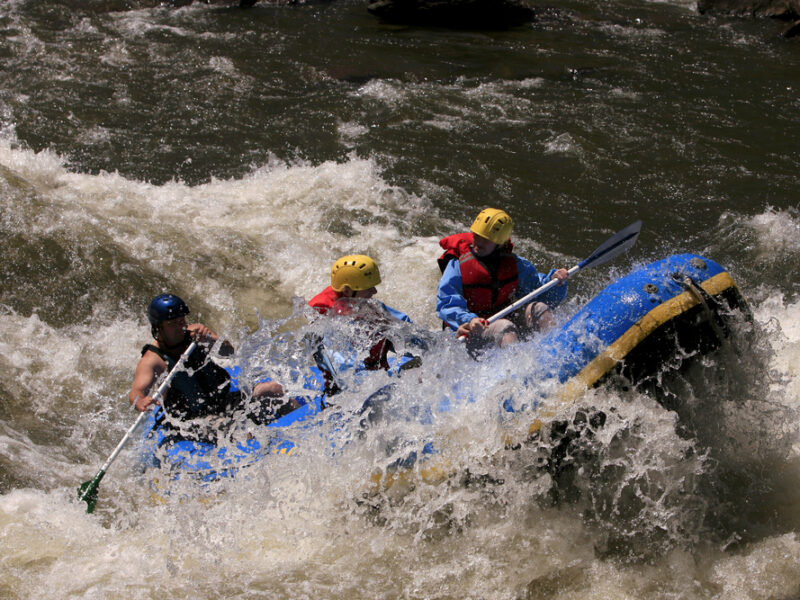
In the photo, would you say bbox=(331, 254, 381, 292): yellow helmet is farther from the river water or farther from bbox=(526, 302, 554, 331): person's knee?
bbox=(526, 302, 554, 331): person's knee

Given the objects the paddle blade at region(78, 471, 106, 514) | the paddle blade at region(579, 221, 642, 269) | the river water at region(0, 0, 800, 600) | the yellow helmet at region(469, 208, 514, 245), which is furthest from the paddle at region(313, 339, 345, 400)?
the paddle blade at region(579, 221, 642, 269)

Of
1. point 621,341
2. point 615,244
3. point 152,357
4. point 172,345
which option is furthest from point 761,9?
point 152,357

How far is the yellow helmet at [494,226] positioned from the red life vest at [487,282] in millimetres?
217

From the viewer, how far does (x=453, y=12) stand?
565 inches

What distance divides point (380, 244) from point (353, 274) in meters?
2.93

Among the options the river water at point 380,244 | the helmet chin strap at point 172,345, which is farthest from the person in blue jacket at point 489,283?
the helmet chin strap at point 172,345

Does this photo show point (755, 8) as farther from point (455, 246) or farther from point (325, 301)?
point (325, 301)

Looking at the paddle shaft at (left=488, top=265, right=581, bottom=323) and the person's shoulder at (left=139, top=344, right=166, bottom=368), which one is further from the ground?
the paddle shaft at (left=488, top=265, right=581, bottom=323)

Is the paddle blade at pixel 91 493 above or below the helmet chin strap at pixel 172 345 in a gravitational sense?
below

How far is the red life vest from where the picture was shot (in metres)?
5.40

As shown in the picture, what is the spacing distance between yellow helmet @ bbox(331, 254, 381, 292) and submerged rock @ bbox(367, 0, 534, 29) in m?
10.1

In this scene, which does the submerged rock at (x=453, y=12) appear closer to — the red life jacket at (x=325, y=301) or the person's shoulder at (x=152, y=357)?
the red life jacket at (x=325, y=301)

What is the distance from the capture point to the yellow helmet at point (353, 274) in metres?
5.09

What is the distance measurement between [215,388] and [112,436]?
113 cm
